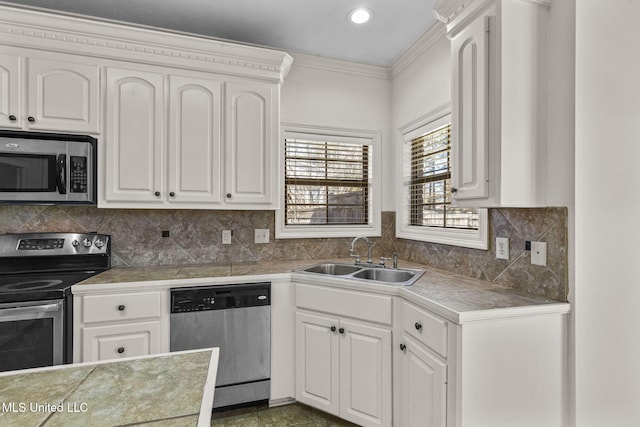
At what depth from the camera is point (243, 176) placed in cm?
239

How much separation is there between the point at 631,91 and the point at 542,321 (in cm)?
110

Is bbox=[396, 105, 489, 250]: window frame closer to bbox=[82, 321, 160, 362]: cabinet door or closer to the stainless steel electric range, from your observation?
bbox=[82, 321, 160, 362]: cabinet door

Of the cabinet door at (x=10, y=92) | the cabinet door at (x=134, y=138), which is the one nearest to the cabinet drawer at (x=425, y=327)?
the cabinet door at (x=134, y=138)

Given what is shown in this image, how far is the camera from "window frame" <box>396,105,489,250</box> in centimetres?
208

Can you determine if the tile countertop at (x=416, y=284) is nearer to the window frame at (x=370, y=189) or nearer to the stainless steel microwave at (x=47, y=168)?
the window frame at (x=370, y=189)

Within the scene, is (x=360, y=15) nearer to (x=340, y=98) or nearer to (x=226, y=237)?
(x=340, y=98)

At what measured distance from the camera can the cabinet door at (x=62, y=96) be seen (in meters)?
2.01

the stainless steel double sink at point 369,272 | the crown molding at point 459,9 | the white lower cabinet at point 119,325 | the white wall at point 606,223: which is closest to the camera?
the white wall at point 606,223

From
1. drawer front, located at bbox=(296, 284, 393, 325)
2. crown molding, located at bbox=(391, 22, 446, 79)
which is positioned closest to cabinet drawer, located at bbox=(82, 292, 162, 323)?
drawer front, located at bbox=(296, 284, 393, 325)

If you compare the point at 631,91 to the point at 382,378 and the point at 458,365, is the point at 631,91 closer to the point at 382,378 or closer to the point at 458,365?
the point at 458,365

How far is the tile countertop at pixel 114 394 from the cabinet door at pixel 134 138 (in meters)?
1.61

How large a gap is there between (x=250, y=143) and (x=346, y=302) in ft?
4.33

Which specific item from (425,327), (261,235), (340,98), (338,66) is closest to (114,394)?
(425,327)

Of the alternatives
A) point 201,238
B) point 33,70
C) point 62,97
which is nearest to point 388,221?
point 201,238
